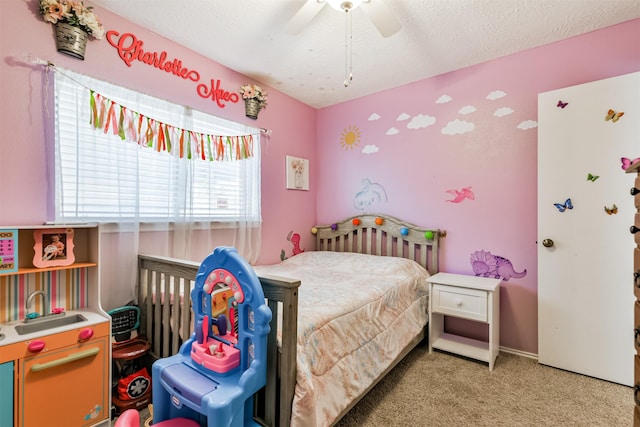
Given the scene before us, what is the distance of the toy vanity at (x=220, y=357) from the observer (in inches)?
47.3

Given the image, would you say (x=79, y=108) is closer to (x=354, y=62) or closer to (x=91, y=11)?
(x=91, y=11)

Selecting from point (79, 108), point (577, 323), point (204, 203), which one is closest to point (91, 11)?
point (79, 108)

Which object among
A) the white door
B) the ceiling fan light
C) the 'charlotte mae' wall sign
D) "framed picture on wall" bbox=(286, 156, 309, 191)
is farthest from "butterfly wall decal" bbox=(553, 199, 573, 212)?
the 'charlotte mae' wall sign

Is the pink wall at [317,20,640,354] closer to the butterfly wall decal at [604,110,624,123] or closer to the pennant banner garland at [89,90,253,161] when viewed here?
the butterfly wall decal at [604,110,624,123]

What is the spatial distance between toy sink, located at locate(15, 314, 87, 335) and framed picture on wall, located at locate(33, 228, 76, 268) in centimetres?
30

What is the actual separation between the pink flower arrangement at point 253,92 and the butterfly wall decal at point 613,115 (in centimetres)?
275

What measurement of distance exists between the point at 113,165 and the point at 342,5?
1.78 metres

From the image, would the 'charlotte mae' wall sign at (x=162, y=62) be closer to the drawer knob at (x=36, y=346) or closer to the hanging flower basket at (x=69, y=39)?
the hanging flower basket at (x=69, y=39)

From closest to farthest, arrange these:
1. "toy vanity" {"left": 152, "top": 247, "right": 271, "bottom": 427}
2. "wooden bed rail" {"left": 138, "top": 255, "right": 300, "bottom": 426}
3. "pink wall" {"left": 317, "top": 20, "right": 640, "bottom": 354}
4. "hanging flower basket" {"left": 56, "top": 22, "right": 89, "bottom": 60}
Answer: "toy vanity" {"left": 152, "top": 247, "right": 271, "bottom": 427}
"wooden bed rail" {"left": 138, "top": 255, "right": 300, "bottom": 426}
"hanging flower basket" {"left": 56, "top": 22, "right": 89, "bottom": 60}
"pink wall" {"left": 317, "top": 20, "right": 640, "bottom": 354}

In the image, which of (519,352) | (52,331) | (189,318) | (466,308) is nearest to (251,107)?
(189,318)

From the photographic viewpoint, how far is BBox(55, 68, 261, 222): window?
1870mm

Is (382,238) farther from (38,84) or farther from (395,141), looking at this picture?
(38,84)

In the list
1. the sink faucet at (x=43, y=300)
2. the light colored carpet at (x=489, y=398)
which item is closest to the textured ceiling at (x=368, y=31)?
the sink faucet at (x=43, y=300)

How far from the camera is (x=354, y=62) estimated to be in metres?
2.71
